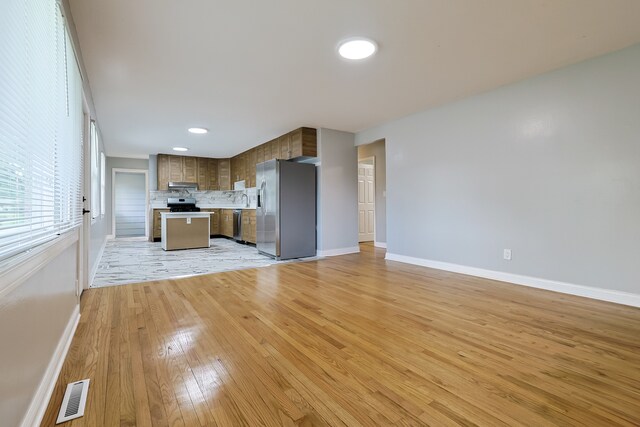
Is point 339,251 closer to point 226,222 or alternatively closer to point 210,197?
point 226,222

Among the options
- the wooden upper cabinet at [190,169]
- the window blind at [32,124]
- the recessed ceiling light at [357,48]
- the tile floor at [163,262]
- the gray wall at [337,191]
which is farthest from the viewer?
the wooden upper cabinet at [190,169]

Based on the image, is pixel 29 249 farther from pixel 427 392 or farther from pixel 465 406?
pixel 465 406

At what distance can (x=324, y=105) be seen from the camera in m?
4.23

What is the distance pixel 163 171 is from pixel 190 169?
0.70 m

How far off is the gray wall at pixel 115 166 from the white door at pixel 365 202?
6697 millimetres

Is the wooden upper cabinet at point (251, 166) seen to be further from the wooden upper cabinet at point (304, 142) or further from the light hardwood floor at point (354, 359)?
the light hardwood floor at point (354, 359)

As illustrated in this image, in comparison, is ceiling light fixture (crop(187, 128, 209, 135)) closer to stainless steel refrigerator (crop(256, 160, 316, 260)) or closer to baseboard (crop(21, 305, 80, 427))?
stainless steel refrigerator (crop(256, 160, 316, 260))

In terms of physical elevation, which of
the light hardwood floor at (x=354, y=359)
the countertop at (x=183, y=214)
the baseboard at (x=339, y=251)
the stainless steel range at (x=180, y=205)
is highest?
the stainless steel range at (x=180, y=205)

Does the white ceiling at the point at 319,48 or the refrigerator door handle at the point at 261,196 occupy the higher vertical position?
the white ceiling at the point at 319,48

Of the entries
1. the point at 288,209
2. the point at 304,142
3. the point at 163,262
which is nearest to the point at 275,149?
the point at 304,142

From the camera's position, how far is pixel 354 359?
1.77 meters

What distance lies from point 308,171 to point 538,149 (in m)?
3.43

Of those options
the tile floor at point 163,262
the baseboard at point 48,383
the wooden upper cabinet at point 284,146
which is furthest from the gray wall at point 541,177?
the baseboard at point 48,383

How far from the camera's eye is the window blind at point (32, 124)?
0.95 meters
